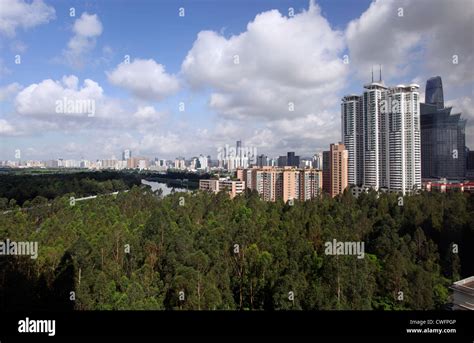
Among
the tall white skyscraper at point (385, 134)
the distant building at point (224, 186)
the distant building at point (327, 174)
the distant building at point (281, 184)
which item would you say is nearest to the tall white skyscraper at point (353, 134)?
the tall white skyscraper at point (385, 134)

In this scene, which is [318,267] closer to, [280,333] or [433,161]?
[280,333]

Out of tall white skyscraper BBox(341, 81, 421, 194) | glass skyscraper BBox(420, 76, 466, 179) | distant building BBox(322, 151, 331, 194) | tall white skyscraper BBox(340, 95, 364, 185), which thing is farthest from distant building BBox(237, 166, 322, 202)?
glass skyscraper BBox(420, 76, 466, 179)

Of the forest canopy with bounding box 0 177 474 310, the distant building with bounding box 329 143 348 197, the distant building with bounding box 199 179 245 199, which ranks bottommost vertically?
the forest canopy with bounding box 0 177 474 310

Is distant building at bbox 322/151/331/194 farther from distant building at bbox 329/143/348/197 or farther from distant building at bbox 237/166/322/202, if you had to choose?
distant building at bbox 237/166/322/202

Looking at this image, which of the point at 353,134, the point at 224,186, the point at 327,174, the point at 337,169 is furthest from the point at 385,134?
the point at 224,186

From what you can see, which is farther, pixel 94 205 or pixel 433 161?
pixel 94 205

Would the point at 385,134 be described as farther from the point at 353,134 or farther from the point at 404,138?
the point at 353,134

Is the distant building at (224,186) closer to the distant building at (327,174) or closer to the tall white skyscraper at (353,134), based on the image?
the distant building at (327,174)

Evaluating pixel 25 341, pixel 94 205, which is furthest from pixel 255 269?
pixel 94 205
